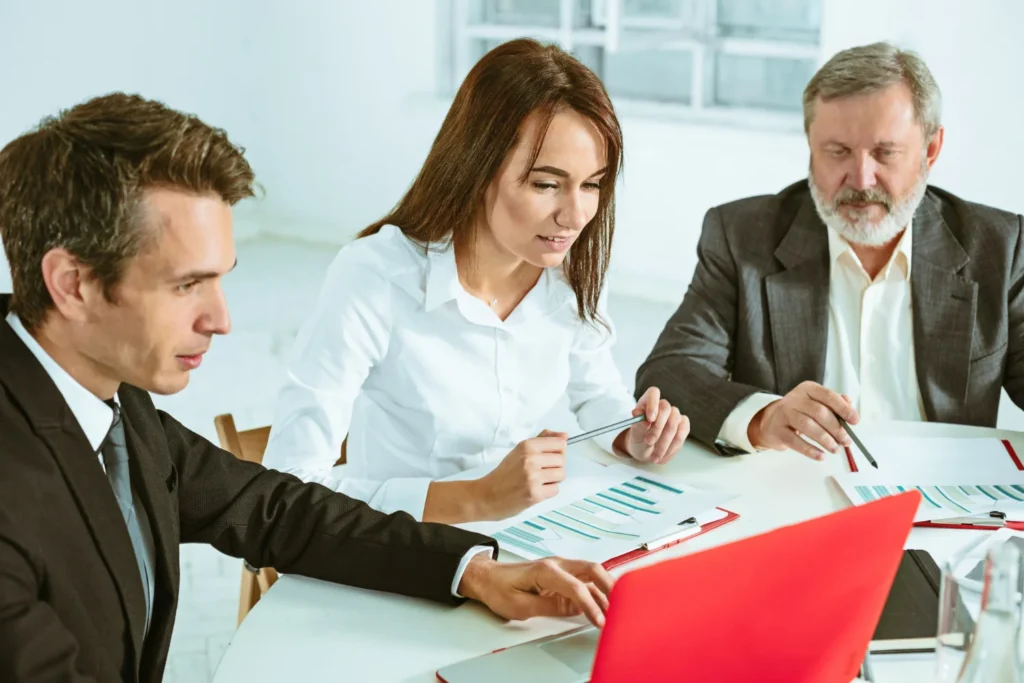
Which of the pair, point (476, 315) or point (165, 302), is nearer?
point (165, 302)

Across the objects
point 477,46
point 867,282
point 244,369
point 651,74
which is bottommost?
point 244,369

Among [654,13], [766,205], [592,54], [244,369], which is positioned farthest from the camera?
[592,54]

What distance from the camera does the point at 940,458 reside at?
77.7 inches

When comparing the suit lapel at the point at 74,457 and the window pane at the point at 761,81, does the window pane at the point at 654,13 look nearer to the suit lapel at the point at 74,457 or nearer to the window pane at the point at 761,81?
the window pane at the point at 761,81

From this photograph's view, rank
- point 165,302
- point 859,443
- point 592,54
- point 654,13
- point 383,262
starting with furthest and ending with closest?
point 592,54
point 654,13
point 383,262
point 859,443
point 165,302

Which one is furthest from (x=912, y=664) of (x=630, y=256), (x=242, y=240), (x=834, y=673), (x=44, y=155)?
(x=242, y=240)

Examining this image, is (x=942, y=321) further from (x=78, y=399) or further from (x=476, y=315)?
(x=78, y=399)

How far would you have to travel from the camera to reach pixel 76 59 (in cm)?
588

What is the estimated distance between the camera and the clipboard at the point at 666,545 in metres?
1.59

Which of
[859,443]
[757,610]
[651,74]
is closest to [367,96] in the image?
[651,74]

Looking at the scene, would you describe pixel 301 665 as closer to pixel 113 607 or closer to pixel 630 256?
pixel 113 607

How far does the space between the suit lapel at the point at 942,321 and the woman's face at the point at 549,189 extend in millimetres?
801

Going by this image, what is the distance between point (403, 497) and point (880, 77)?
1280 mm

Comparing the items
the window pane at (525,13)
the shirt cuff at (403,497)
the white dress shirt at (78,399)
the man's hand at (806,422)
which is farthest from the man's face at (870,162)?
the window pane at (525,13)
